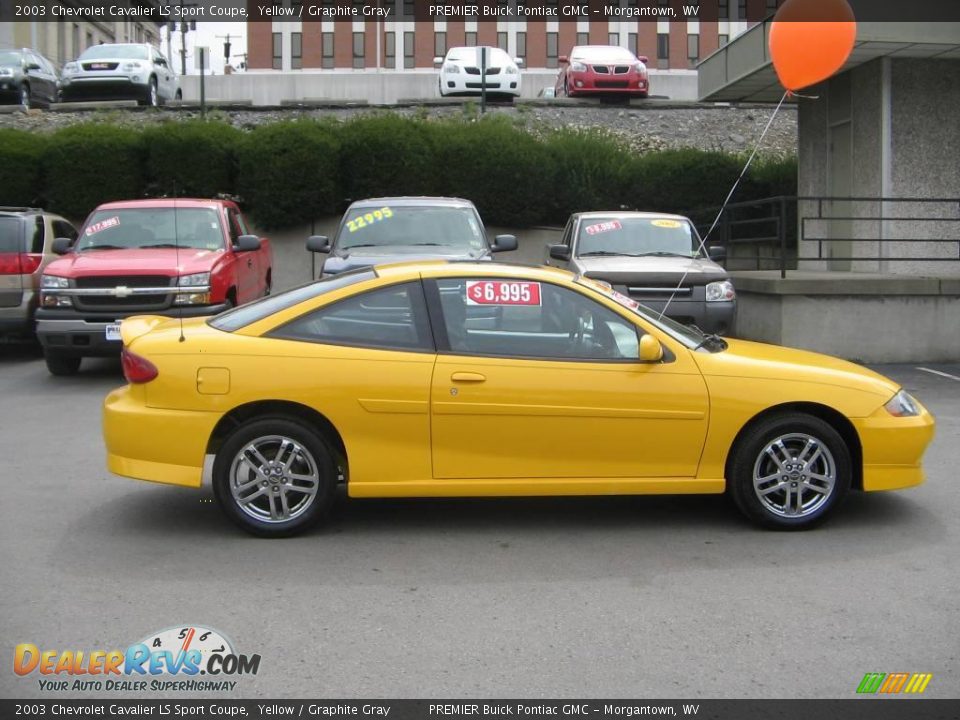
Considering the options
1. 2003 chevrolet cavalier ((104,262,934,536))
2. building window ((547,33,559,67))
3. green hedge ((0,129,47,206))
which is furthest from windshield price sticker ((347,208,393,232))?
building window ((547,33,559,67))

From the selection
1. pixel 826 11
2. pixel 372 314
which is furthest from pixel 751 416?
pixel 826 11

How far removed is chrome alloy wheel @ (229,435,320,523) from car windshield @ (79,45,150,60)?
24.8 metres

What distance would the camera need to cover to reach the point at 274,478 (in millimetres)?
5973

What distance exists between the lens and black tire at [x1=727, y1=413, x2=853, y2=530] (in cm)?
612

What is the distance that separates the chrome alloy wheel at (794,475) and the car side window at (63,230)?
10.7m

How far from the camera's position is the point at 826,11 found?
1069cm

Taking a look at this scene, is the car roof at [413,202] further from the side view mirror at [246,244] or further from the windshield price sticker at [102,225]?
the windshield price sticker at [102,225]

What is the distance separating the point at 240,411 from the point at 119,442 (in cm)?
67

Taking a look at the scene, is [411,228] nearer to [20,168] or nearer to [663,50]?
[20,168]

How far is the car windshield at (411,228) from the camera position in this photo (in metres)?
12.4

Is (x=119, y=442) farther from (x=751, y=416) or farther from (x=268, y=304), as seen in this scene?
(x=751, y=416)

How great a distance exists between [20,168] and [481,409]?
14.5 meters

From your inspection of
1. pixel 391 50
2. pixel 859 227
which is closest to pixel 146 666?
pixel 859 227
